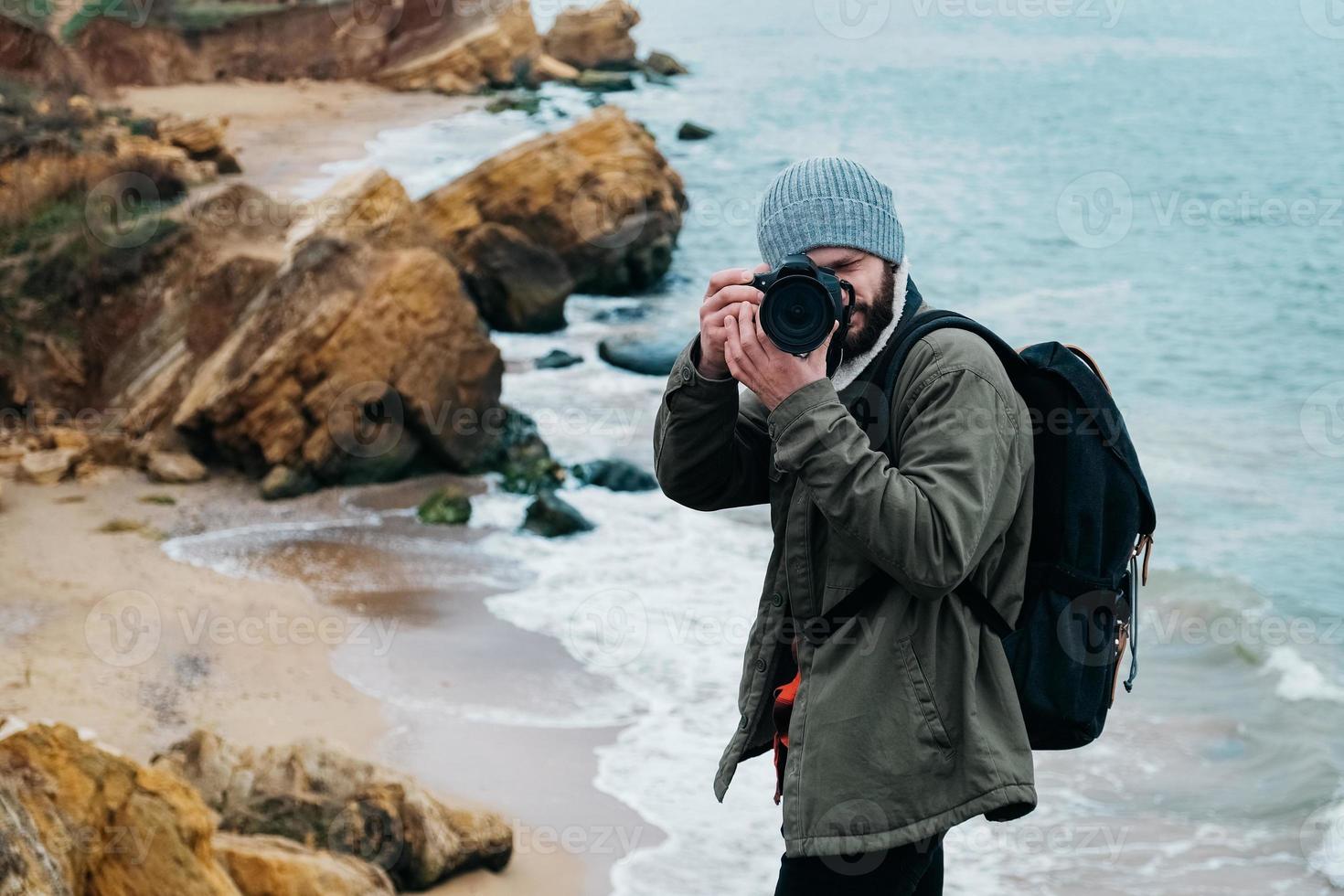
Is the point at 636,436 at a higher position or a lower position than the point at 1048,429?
lower

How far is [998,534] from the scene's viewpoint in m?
2.33

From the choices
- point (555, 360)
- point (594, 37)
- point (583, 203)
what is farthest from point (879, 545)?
point (594, 37)

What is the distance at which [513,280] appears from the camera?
16.9 m

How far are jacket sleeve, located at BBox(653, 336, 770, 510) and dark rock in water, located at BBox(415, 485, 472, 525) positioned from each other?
26.6ft

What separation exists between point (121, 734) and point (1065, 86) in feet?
151

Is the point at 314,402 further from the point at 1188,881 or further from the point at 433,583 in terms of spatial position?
the point at 1188,881

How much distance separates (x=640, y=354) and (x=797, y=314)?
14049 mm

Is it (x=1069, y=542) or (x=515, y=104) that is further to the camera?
(x=515, y=104)

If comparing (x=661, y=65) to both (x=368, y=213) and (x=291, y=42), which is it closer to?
(x=291, y=42)

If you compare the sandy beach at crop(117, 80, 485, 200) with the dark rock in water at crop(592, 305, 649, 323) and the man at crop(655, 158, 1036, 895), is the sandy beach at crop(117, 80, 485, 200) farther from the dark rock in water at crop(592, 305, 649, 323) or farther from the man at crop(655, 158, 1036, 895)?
the man at crop(655, 158, 1036, 895)

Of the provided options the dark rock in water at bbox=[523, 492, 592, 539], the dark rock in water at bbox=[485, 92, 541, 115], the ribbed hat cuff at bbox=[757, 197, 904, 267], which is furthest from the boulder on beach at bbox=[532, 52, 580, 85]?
the ribbed hat cuff at bbox=[757, 197, 904, 267]

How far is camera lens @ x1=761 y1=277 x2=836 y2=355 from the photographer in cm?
232

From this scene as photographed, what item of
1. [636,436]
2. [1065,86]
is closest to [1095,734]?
[636,436]

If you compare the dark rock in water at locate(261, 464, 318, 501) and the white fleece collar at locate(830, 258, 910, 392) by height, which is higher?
the white fleece collar at locate(830, 258, 910, 392)
